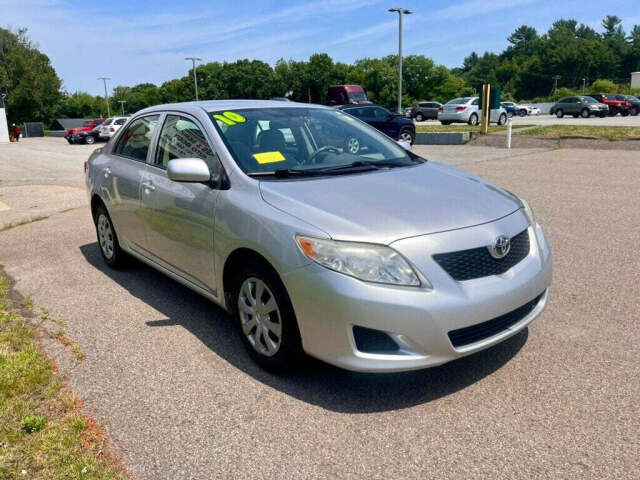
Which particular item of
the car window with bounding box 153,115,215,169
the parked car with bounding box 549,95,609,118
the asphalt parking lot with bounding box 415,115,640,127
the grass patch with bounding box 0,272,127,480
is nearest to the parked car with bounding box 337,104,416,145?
the asphalt parking lot with bounding box 415,115,640,127

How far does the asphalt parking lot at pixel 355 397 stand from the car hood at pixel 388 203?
94cm

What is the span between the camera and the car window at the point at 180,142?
4082 millimetres

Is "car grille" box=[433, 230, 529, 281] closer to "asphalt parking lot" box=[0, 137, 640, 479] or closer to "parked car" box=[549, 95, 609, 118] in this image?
"asphalt parking lot" box=[0, 137, 640, 479]

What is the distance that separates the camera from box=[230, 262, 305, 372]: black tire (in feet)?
10.4

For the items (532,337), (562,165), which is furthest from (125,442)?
(562,165)

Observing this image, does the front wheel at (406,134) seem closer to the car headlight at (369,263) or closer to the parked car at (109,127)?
the car headlight at (369,263)

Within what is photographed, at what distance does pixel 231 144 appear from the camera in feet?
12.9

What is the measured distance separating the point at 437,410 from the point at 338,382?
63 centimetres

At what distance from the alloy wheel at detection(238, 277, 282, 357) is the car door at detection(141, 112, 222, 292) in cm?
41

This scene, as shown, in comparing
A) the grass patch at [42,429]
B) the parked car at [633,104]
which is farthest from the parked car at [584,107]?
the grass patch at [42,429]

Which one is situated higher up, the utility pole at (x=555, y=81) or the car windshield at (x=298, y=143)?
the utility pole at (x=555, y=81)

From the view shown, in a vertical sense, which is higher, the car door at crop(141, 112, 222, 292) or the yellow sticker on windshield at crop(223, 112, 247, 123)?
the yellow sticker on windshield at crop(223, 112, 247, 123)

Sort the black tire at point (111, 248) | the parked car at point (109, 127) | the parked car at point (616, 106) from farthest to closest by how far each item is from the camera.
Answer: the parked car at point (616, 106) < the parked car at point (109, 127) < the black tire at point (111, 248)

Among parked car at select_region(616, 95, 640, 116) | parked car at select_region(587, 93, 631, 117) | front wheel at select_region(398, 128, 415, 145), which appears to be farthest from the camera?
parked car at select_region(616, 95, 640, 116)
